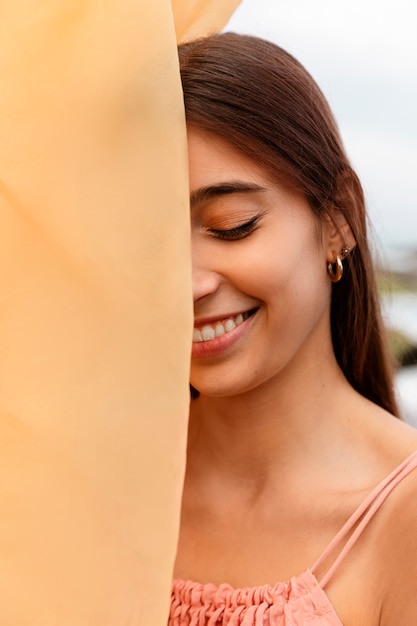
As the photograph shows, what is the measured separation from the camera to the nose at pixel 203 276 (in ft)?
4.55

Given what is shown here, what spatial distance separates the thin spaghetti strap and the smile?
0.33 meters

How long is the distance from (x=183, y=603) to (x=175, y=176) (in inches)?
32.3

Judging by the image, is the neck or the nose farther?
the neck

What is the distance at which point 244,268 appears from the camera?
139 cm

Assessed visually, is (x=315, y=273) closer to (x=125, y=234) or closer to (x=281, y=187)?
(x=281, y=187)

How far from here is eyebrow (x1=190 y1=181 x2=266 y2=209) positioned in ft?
4.50

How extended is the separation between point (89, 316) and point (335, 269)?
64 cm

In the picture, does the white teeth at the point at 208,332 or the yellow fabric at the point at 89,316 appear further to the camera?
the white teeth at the point at 208,332

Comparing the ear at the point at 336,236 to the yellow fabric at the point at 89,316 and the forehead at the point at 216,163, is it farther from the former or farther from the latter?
the yellow fabric at the point at 89,316

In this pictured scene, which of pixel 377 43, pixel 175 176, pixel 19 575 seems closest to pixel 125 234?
pixel 175 176

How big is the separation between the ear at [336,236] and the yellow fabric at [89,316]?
1.70 ft

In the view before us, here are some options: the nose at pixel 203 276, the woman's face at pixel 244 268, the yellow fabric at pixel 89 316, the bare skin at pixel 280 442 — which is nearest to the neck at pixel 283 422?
the bare skin at pixel 280 442

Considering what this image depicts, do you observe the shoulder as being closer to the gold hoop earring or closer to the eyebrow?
the gold hoop earring

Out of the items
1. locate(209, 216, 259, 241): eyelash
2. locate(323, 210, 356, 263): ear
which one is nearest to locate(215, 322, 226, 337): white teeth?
locate(209, 216, 259, 241): eyelash
